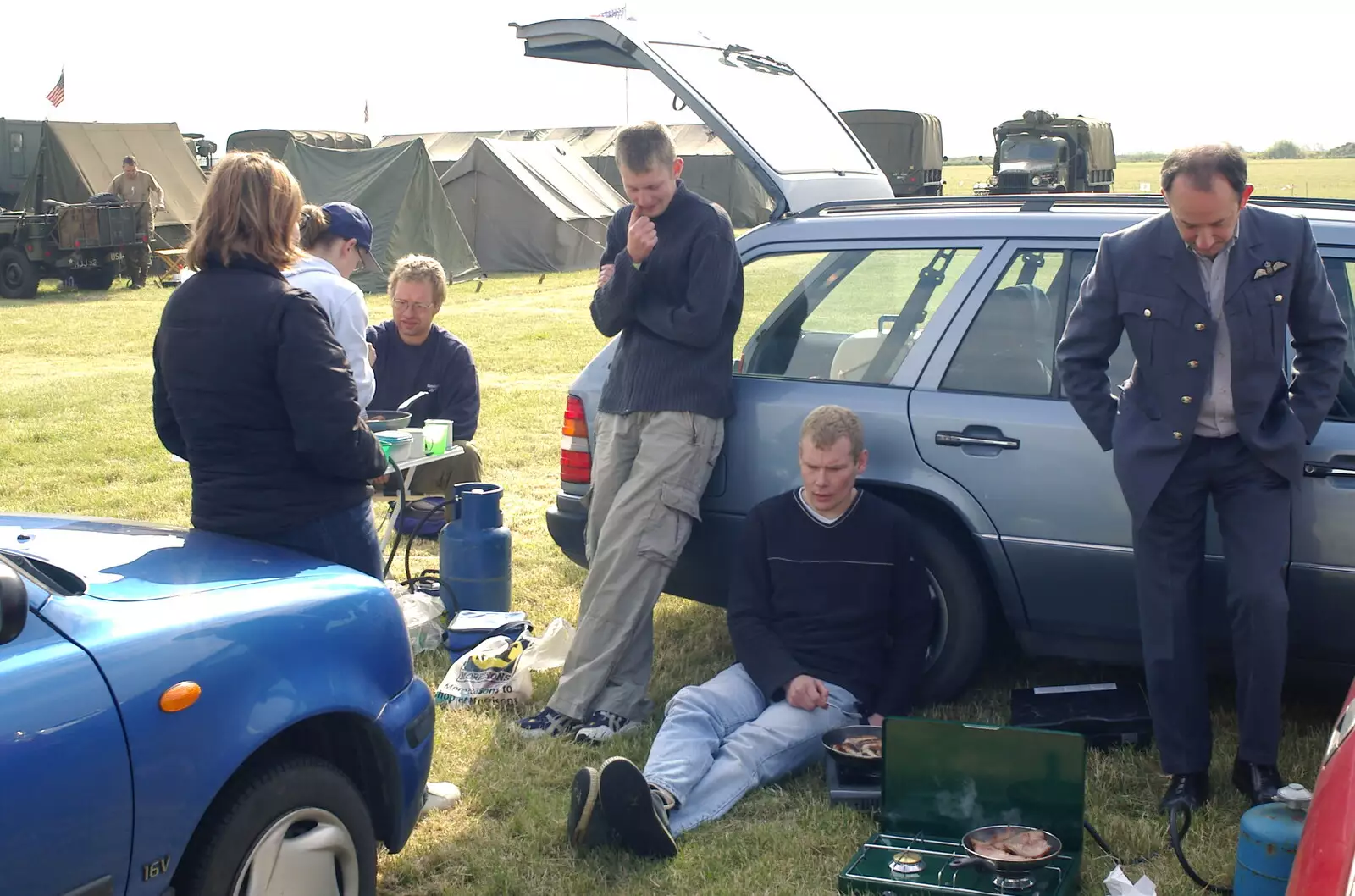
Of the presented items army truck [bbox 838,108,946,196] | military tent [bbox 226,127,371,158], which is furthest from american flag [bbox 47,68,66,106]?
army truck [bbox 838,108,946,196]

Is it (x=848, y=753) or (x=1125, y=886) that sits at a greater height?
(x=848, y=753)

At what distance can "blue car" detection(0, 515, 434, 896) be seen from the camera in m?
2.35

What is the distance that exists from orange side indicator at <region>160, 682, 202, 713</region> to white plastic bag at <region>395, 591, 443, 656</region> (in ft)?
9.03

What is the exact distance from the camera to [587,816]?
12.0ft

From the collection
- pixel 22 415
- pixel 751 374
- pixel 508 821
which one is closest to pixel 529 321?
pixel 22 415

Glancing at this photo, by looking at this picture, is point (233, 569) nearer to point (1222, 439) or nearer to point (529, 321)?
point (1222, 439)

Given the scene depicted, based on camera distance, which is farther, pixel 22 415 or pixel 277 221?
pixel 22 415

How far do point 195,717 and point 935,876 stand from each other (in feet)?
6.25

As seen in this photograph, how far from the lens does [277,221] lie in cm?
354

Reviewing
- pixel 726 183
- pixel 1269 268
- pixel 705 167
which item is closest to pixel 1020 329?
pixel 1269 268

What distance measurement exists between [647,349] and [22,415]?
26.3ft

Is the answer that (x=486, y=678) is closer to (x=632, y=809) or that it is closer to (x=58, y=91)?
(x=632, y=809)

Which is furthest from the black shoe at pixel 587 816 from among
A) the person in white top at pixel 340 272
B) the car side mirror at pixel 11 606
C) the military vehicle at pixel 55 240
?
the military vehicle at pixel 55 240

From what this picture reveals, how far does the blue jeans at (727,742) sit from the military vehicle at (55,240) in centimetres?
1841
